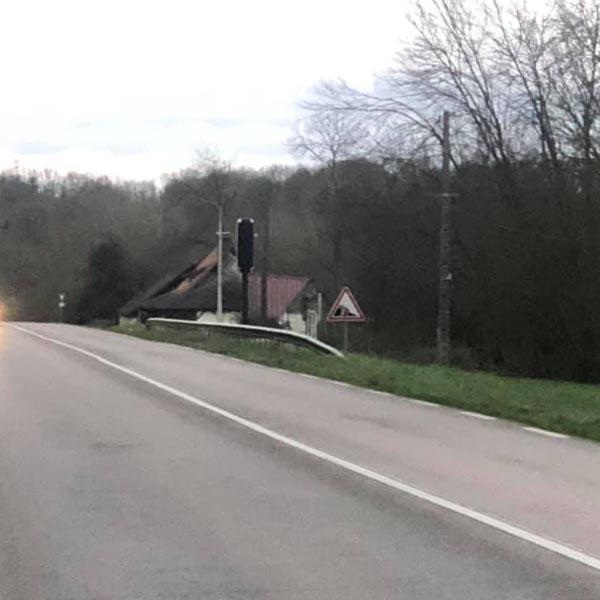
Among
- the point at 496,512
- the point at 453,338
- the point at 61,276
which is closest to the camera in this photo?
the point at 496,512

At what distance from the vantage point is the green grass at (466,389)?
14.9 metres

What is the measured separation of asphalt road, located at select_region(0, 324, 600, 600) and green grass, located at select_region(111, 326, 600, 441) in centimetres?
90

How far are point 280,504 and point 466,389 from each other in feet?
35.1

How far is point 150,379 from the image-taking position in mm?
20734

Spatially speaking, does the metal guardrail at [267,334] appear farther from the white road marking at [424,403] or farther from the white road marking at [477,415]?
the white road marking at [477,415]

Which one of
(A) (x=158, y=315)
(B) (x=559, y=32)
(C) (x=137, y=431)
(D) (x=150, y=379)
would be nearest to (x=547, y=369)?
(B) (x=559, y=32)

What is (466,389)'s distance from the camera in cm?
1877

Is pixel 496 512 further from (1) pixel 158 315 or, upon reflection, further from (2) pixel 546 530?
(1) pixel 158 315

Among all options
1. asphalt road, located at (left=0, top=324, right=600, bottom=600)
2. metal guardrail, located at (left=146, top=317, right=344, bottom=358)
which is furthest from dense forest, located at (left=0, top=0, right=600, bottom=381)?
asphalt road, located at (left=0, top=324, right=600, bottom=600)

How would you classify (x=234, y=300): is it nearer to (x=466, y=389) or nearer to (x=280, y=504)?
(x=466, y=389)

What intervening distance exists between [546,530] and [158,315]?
77035 millimetres

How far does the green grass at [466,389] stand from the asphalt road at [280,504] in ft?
2.94

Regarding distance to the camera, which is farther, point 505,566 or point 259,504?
point 259,504

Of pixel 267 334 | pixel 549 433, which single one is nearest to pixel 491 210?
pixel 267 334
